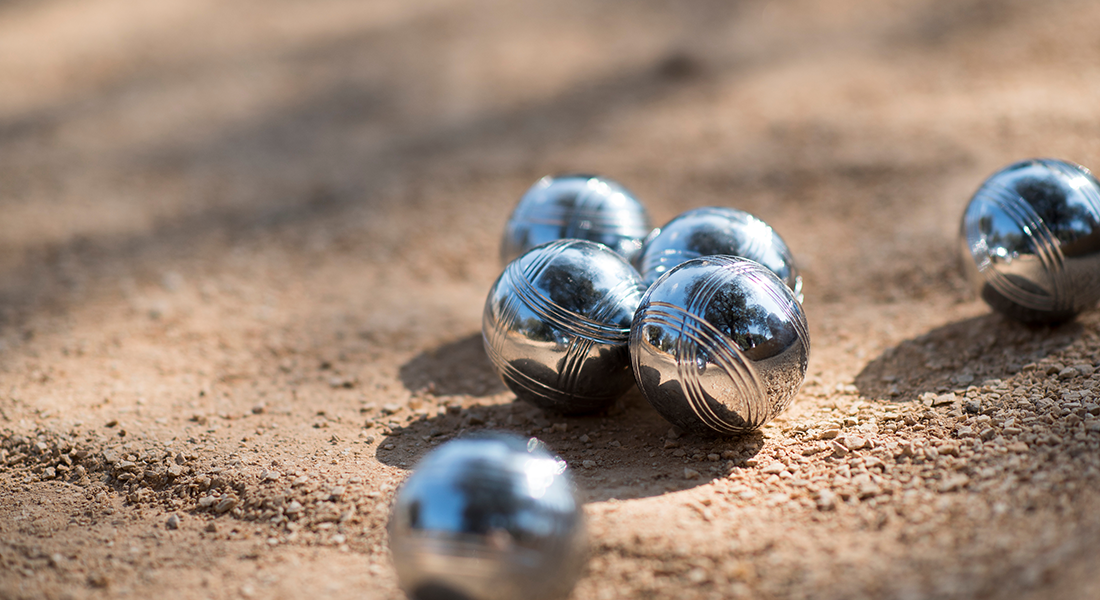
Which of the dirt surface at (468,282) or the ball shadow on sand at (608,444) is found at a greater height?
the dirt surface at (468,282)

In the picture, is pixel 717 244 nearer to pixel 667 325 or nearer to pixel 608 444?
pixel 667 325


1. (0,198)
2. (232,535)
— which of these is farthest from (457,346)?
(0,198)

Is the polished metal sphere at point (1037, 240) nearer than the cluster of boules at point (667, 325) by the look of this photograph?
No

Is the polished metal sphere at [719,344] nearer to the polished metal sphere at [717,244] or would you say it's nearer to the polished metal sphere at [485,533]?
the polished metal sphere at [717,244]

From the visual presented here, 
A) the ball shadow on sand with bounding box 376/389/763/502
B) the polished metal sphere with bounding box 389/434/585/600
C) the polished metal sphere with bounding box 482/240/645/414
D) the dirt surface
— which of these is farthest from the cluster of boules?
the polished metal sphere with bounding box 389/434/585/600

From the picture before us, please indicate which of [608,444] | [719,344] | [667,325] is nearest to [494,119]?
[608,444]

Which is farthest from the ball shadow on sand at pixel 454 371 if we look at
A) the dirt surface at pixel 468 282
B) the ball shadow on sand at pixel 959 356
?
the ball shadow on sand at pixel 959 356
